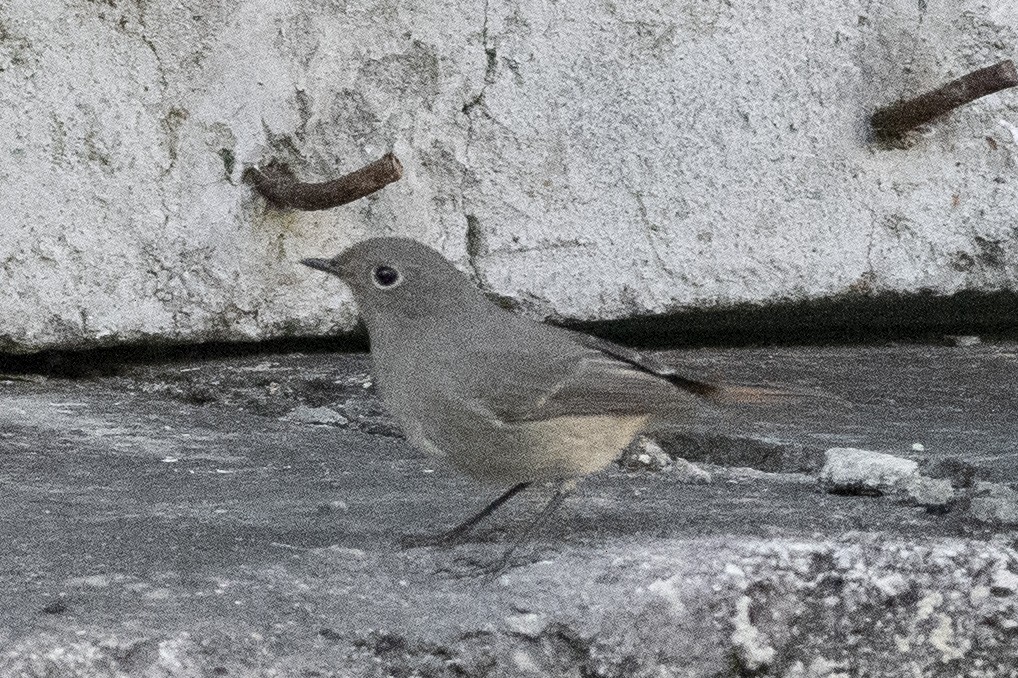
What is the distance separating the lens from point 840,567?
8.82 ft

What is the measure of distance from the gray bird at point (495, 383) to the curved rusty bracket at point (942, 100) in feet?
3.62

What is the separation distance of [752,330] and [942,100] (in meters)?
0.84

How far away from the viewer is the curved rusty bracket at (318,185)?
365 centimetres

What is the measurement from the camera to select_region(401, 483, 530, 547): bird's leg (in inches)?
116

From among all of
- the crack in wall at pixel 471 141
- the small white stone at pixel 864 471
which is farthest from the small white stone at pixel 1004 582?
the crack in wall at pixel 471 141

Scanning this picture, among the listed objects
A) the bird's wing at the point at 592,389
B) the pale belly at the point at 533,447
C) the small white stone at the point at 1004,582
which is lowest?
the small white stone at the point at 1004,582

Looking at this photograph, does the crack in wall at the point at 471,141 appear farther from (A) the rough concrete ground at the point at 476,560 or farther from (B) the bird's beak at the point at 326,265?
(B) the bird's beak at the point at 326,265

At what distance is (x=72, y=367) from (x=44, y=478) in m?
0.96

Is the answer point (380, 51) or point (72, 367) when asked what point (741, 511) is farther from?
point (72, 367)

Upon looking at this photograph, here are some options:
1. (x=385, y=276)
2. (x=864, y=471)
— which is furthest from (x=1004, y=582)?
(x=385, y=276)

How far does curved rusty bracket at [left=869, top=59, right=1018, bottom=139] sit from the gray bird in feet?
3.62

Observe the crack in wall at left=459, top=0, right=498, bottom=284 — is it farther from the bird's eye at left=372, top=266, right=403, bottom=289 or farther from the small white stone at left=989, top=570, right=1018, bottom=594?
the small white stone at left=989, top=570, right=1018, bottom=594

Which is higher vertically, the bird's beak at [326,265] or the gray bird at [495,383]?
the bird's beak at [326,265]

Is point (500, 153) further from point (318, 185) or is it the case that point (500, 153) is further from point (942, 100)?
point (942, 100)
